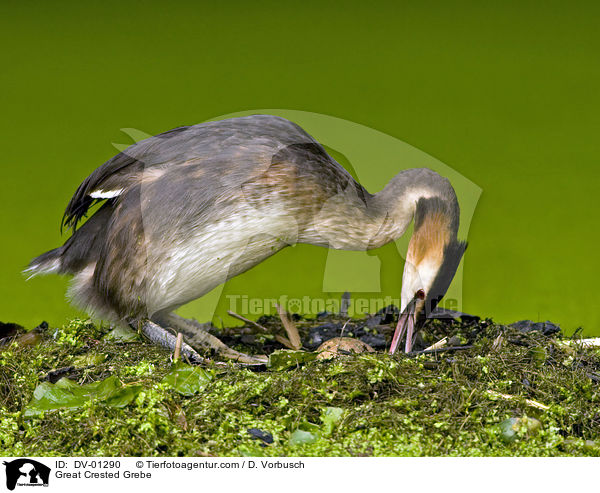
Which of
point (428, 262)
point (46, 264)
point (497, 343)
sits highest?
point (428, 262)

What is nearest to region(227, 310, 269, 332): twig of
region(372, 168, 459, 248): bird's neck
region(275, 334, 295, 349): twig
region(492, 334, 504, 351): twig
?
region(275, 334, 295, 349): twig

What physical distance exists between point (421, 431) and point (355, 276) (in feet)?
4.72

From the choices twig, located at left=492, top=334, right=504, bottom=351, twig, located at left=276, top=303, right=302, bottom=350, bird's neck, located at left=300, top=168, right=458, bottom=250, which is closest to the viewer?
twig, located at left=492, top=334, right=504, bottom=351

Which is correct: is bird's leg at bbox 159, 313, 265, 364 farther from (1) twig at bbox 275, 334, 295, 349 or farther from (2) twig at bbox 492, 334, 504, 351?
(2) twig at bbox 492, 334, 504, 351

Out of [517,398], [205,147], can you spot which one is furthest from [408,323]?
[205,147]

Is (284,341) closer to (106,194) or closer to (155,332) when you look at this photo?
(155,332)

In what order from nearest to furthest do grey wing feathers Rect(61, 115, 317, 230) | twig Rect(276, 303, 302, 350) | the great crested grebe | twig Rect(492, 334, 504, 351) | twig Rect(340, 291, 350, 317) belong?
twig Rect(492, 334, 504, 351)
the great crested grebe
grey wing feathers Rect(61, 115, 317, 230)
twig Rect(276, 303, 302, 350)
twig Rect(340, 291, 350, 317)

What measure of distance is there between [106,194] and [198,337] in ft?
2.38

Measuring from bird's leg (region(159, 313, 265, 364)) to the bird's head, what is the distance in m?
0.63

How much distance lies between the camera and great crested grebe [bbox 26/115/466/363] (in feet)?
8.64

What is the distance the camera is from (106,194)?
Answer: 283 cm

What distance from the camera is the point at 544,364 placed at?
7.66ft
